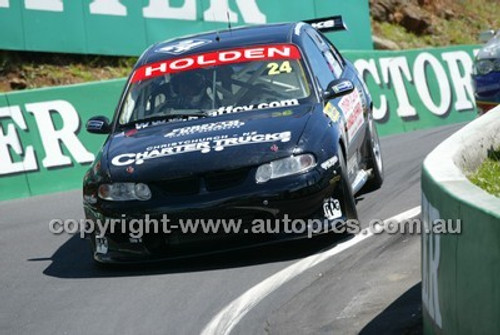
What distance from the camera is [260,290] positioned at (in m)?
7.32

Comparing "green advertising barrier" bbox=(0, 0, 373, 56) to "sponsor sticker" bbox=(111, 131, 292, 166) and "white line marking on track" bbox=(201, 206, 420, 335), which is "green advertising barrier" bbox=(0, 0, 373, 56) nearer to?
"sponsor sticker" bbox=(111, 131, 292, 166)

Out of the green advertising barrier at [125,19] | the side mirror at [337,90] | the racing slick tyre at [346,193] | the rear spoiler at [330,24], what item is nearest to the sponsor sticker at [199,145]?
the racing slick tyre at [346,193]

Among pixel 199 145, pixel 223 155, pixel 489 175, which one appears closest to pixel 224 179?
pixel 223 155

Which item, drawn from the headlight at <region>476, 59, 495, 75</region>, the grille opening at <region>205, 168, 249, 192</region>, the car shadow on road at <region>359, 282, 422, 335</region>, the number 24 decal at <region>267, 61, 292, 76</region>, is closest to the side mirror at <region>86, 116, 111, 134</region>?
the number 24 decal at <region>267, 61, 292, 76</region>

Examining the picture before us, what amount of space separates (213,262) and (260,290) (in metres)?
1.08

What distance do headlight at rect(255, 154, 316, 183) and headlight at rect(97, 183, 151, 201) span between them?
81 centimetres

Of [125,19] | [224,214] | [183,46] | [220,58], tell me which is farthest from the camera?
[125,19]

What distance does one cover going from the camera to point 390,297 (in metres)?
6.83

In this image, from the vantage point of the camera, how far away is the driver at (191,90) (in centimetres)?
929

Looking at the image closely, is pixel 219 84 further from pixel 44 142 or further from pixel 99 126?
pixel 44 142

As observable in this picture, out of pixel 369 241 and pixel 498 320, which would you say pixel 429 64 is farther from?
pixel 498 320

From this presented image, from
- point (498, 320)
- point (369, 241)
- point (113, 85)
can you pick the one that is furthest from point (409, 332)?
point (113, 85)

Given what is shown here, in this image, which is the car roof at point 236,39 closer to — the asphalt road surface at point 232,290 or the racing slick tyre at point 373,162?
the racing slick tyre at point 373,162

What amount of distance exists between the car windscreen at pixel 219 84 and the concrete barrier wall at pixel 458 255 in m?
3.23
